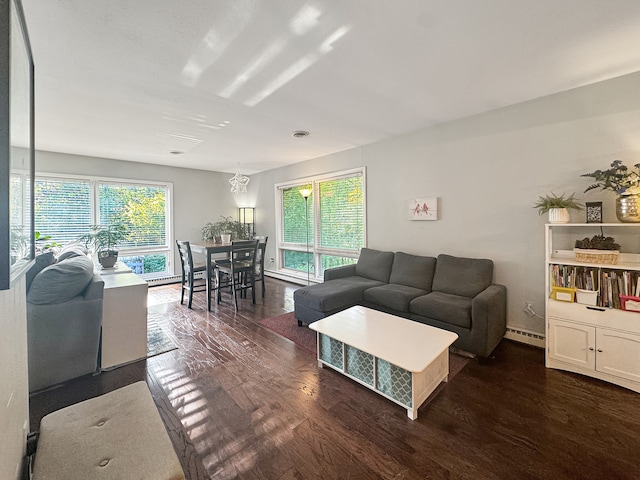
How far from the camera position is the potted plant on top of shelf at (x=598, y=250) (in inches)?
84.8

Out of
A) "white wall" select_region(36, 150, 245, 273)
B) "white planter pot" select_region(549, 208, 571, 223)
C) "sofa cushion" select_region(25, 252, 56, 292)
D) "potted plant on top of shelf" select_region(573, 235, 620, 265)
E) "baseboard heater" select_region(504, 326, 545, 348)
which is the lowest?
"baseboard heater" select_region(504, 326, 545, 348)

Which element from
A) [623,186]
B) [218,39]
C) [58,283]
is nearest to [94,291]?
[58,283]

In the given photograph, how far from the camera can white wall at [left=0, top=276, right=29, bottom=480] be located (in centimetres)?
89

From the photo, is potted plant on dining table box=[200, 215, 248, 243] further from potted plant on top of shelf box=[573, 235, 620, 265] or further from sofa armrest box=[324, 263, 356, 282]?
potted plant on top of shelf box=[573, 235, 620, 265]

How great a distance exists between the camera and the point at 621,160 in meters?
2.33

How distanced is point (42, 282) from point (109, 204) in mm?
3508

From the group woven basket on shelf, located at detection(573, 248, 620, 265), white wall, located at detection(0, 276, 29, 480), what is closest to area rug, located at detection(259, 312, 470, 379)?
woven basket on shelf, located at detection(573, 248, 620, 265)

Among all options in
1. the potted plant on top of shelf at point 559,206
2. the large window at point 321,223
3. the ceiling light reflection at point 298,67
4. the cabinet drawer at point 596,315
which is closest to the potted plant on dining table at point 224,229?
the large window at point 321,223

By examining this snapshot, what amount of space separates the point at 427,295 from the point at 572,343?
3.92 ft

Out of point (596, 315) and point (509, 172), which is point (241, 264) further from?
point (596, 315)

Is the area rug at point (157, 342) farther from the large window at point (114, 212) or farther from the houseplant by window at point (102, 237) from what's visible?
the large window at point (114, 212)

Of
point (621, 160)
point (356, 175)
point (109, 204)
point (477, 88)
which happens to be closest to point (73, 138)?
point (109, 204)

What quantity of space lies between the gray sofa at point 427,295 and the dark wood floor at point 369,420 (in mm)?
328

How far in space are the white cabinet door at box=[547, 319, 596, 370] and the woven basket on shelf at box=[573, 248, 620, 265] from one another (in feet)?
1.74
